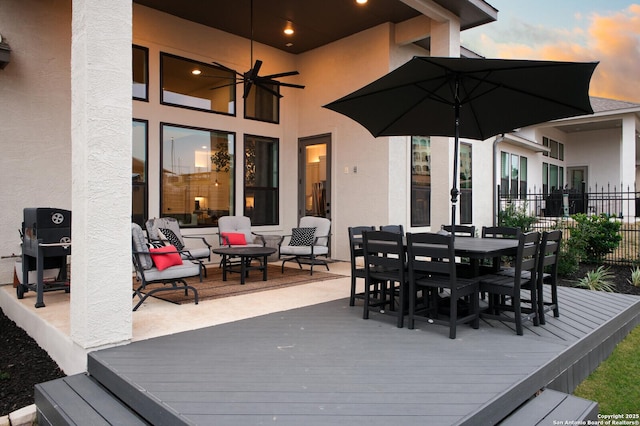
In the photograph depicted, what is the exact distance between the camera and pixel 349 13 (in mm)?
7430

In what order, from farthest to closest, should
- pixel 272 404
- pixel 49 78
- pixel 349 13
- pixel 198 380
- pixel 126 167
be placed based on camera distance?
pixel 349 13, pixel 49 78, pixel 126 167, pixel 198 380, pixel 272 404

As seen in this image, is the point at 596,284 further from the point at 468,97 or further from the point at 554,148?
the point at 554,148

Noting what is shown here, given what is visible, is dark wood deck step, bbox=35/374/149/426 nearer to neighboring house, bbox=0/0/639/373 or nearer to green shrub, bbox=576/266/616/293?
neighboring house, bbox=0/0/639/373

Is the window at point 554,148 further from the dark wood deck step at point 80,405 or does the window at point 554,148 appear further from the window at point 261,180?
the dark wood deck step at point 80,405

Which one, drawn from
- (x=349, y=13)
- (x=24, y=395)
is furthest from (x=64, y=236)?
(x=349, y=13)

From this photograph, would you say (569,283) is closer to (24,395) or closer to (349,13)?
(349,13)

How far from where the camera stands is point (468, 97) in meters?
4.25

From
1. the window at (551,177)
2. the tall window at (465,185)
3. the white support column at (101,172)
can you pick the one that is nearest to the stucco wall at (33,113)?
the white support column at (101,172)

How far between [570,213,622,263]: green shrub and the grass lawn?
364 cm

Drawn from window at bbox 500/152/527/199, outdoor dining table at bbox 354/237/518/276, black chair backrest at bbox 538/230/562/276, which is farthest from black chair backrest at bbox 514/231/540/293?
window at bbox 500/152/527/199

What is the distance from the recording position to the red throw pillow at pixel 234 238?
728 cm

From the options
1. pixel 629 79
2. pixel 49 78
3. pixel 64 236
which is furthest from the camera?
pixel 629 79

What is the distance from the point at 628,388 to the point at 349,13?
261 inches

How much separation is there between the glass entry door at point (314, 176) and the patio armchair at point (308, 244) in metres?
1.17
